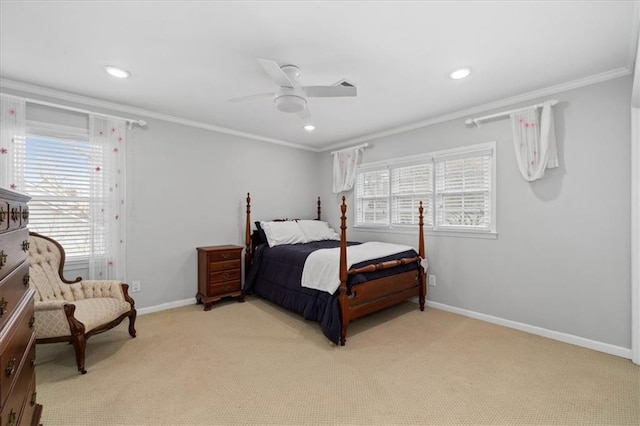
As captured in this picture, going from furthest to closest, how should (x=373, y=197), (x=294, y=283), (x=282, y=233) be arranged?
1. (x=373, y=197)
2. (x=282, y=233)
3. (x=294, y=283)

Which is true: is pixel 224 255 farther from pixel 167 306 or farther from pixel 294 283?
pixel 294 283

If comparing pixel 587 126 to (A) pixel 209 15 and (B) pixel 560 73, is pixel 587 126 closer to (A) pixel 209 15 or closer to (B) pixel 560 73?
(B) pixel 560 73

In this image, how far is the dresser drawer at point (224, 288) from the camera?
365 centimetres

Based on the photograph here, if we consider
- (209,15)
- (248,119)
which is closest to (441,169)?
(248,119)

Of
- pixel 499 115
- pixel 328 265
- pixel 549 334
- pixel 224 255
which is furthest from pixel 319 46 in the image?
pixel 549 334

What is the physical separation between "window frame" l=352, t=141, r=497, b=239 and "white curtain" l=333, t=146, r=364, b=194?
0.11 meters

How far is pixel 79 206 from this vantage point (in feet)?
9.92

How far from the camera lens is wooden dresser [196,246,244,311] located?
11.9ft

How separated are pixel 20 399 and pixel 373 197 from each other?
12.9 feet

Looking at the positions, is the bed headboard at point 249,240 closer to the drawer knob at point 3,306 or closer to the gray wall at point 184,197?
the gray wall at point 184,197

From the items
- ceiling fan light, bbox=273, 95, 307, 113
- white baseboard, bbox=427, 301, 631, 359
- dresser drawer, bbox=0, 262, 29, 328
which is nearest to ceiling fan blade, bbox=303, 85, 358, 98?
ceiling fan light, bbox=273, 95, 307, 113

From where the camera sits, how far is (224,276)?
375cm

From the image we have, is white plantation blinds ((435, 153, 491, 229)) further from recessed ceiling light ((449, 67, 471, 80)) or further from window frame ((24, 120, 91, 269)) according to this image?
window frame ((24, 120, 91, 269))

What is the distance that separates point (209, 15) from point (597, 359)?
3857 mm
